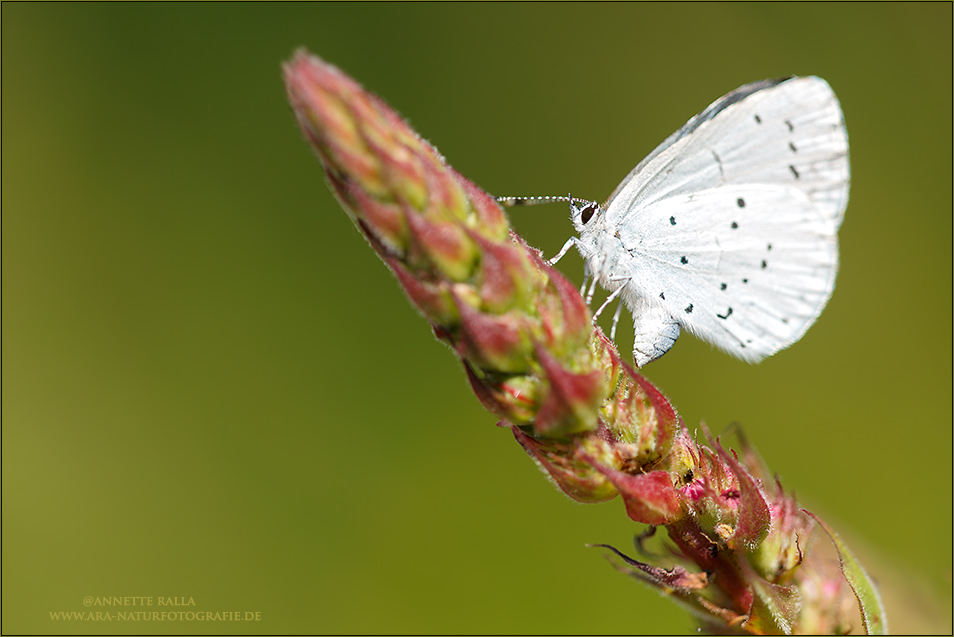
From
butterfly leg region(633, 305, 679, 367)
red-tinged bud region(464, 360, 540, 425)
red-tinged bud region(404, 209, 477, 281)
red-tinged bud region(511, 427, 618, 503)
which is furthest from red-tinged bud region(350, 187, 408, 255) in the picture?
butterfly leg region(633, 305, 679, 367)

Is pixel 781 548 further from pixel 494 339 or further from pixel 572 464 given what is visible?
pixel 494 339

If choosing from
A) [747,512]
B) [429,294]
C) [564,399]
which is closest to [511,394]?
[564,399]

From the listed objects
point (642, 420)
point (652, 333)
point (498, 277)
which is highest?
point (498, 277)

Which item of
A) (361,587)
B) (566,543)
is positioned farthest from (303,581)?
(566,543)

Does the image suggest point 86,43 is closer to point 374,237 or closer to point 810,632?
point 374,237

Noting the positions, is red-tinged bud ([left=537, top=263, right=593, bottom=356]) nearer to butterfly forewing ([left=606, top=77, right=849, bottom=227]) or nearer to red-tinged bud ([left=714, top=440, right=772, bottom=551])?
red-tinged bud ([left=714, top=440, right=772, bottom=551])

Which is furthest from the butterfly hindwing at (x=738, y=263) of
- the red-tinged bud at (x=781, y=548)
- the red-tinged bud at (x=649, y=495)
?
the red-tinged bud at (x=649, y=495)
